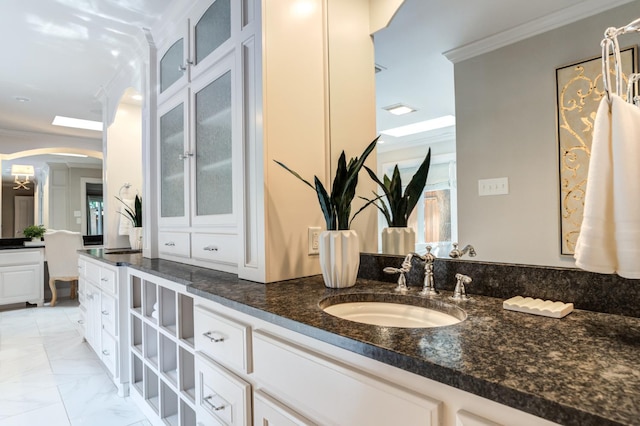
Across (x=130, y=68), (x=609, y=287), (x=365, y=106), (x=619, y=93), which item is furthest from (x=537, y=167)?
(x=130, y=68)

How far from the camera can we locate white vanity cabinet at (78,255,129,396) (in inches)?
85.3

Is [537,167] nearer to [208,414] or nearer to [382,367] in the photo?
[382,367]

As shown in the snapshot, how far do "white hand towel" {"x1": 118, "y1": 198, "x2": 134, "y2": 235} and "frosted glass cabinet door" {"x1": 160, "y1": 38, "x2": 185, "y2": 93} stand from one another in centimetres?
152

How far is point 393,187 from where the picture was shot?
4.61ft

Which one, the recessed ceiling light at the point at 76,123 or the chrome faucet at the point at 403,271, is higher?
the recessed ceiling light at the point at 76,123

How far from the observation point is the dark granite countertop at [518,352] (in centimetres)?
48

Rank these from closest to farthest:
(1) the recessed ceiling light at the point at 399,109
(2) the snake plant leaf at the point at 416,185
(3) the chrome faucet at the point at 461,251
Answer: (3) the chrome faucet at the point at 461,251 < (2) the snake plant leaf at the point at 416,185 < (1) the recessed ceiling light at the point at 399,109

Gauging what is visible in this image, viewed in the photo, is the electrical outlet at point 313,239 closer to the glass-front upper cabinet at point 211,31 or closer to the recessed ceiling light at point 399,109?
the recessed ceiling light at point 399,109

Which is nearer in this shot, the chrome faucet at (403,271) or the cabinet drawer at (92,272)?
the chrome faucet at (403,271)

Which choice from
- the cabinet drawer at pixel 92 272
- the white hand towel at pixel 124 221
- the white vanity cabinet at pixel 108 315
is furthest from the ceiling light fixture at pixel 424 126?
the white hand towel at pixel 124 221

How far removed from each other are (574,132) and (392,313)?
70cm

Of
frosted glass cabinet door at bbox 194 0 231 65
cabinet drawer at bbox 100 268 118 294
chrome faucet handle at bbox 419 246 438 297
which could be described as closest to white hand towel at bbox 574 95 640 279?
chrome faucet handle at bbox 419 246 438 297

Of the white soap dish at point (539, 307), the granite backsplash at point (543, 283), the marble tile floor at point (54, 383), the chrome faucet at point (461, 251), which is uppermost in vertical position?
the chrome faucet at point (461, 251)

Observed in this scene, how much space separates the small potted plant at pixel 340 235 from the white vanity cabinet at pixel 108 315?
149 centimetres
